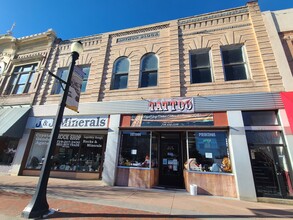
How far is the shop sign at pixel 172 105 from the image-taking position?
8977 mm

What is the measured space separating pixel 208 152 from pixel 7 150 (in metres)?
12.6

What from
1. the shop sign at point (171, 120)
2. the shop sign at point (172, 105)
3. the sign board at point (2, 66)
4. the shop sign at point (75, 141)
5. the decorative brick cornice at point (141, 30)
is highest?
the decorative brick cornice at point (141, 30)

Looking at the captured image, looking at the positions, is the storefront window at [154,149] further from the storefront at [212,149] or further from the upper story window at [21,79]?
the upper story window at [21,79]

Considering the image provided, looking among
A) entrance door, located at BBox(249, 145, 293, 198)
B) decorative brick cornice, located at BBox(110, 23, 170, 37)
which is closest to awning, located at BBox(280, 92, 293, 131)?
entrance door, located at BBox(249, 145, 293, 198)

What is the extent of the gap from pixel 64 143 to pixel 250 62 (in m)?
11.8

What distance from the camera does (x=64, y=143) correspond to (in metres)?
11.1

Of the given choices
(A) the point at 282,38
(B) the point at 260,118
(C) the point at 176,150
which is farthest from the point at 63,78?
(A) the point at 282,38

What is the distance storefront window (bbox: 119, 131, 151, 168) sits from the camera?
9.14 meters

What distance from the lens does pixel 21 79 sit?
44.3ft

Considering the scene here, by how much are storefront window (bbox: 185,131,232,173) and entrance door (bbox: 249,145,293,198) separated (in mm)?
1145

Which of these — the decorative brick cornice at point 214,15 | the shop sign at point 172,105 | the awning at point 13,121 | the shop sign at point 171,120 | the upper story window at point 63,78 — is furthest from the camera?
the upper story window at point 63,78

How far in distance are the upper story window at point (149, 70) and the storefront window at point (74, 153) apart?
174 inches

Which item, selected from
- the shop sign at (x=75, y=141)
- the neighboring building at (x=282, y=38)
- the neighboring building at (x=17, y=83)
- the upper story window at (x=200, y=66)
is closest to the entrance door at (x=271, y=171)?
the neighboring building at (x=282, y=38)

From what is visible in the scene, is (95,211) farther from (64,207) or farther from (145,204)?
(145,204)
